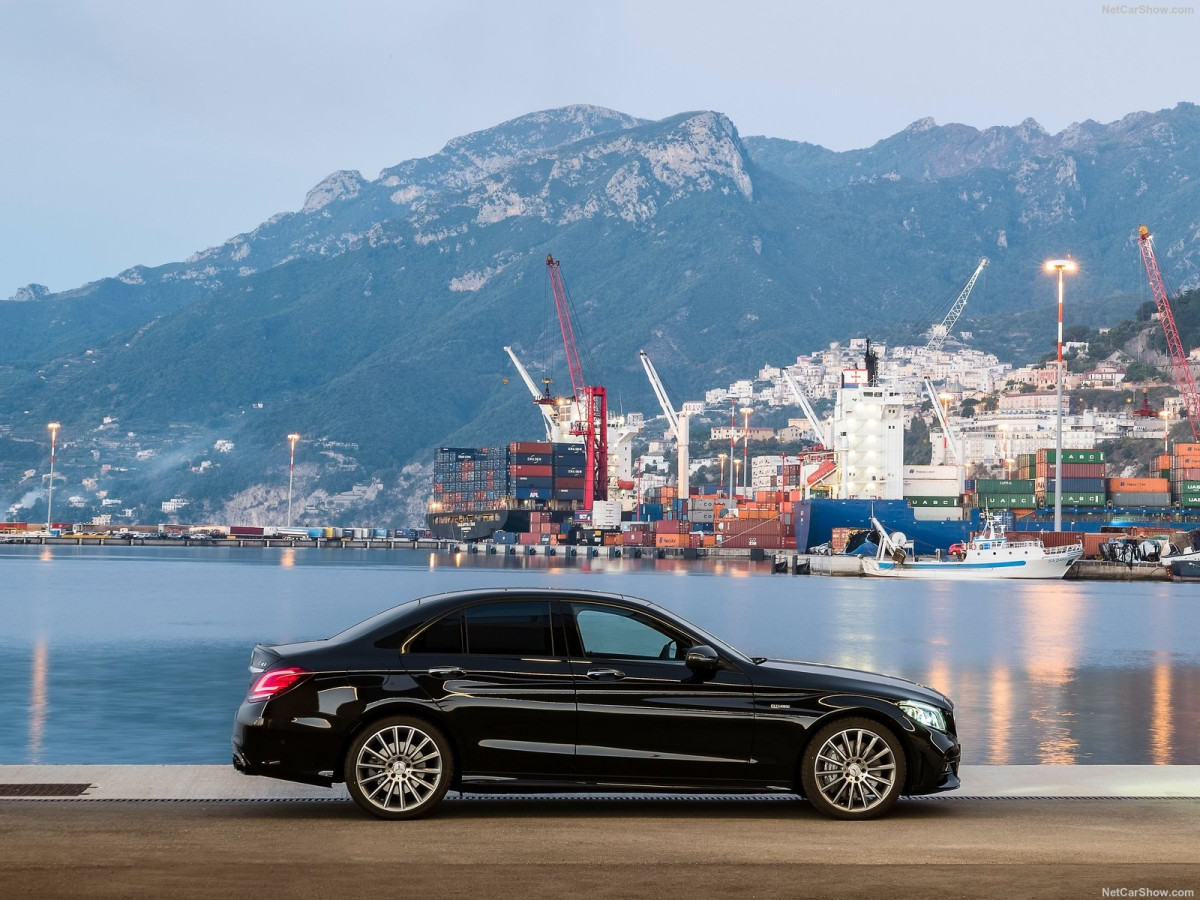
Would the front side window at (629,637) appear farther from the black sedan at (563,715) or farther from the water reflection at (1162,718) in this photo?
the water reflection at (1162,718)

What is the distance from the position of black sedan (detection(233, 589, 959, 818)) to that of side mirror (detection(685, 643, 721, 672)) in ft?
0.04

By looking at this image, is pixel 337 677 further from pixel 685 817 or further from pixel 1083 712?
pixel 1083 712

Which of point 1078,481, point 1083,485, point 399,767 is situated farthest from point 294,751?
point 1083,485

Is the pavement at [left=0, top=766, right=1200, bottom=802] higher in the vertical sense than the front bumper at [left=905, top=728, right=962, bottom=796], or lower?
lower

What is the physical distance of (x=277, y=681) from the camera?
450 inches

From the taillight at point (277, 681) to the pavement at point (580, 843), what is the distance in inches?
36.1

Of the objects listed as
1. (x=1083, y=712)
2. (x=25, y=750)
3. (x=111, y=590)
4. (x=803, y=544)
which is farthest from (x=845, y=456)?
(x=25, y=750)

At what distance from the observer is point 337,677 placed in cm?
Answer: 1142

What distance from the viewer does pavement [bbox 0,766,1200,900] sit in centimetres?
894

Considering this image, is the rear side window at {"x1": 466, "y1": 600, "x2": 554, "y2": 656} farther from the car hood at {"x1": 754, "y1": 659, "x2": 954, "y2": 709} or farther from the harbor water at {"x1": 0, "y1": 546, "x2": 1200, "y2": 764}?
the harbor water at {"x1": 0, "y1": 546, "x2": 1200, "y2": 764}

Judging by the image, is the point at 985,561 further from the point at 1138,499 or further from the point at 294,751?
the point at 294,751

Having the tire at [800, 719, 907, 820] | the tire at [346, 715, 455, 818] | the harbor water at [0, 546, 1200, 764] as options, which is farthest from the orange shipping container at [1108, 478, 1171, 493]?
the tire at [346, 715, 455, 818]

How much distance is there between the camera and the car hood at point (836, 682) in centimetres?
1176

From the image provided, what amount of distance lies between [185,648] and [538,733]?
126 feet
